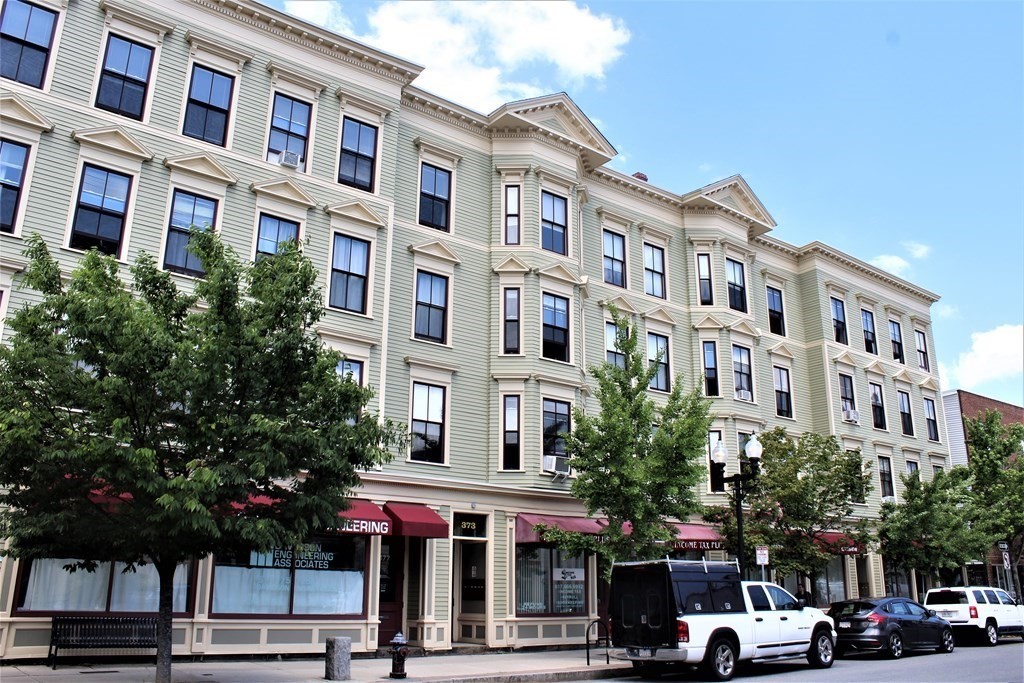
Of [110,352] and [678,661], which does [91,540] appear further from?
[678,661]

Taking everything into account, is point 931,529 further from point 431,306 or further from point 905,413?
point 431,306

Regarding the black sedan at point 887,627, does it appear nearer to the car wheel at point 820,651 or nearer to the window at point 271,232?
the car wheel at point 820,651

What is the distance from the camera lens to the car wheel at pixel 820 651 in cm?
1872

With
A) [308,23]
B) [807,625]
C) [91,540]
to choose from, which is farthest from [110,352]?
[807,625]

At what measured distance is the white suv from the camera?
25.3 metres

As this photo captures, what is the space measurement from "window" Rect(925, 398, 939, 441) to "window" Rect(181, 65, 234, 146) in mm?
33093

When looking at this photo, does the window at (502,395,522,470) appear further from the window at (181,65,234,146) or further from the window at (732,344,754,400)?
the window at (181,65,234,146)

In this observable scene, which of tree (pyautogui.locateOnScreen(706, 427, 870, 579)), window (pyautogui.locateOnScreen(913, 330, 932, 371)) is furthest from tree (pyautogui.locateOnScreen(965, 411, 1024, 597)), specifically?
tree (pyautogui.locateOnScreen(706, 427, 870, 579))

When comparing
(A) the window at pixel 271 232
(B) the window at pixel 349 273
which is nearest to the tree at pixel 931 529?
(B) the window at pixel 349 273

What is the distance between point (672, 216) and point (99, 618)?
2269 centimetres

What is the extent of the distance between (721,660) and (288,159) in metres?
15.6

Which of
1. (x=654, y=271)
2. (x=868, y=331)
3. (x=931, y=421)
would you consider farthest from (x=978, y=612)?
(x=931, y=421)

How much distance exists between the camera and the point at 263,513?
541 inches

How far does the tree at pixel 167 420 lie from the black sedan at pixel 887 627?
46.7ft
